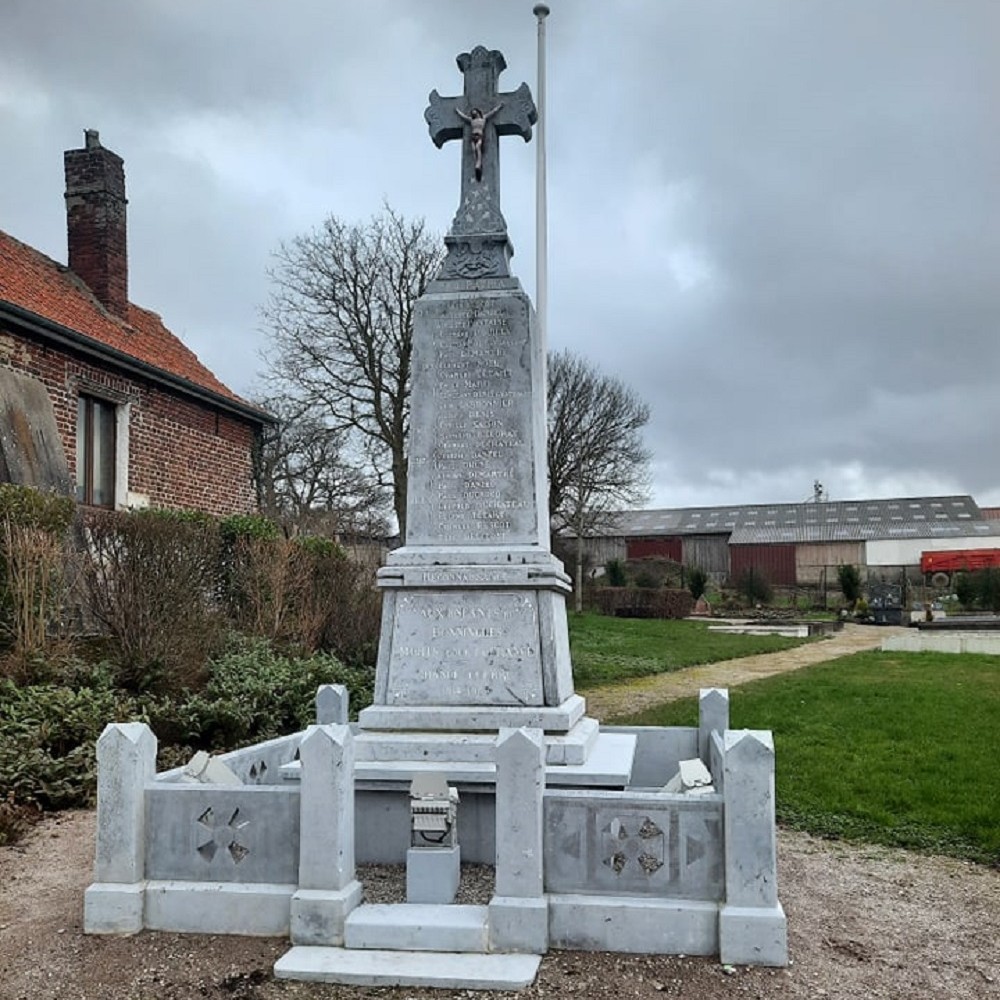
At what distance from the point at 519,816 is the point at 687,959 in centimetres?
91

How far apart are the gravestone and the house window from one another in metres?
10.0

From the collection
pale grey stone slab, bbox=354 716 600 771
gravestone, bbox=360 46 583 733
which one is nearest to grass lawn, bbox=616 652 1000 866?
pale grey stone slab, bbox=354 716 600 771

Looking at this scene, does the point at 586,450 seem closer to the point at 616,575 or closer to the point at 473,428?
the point at 616,575

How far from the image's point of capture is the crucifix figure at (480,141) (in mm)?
6504

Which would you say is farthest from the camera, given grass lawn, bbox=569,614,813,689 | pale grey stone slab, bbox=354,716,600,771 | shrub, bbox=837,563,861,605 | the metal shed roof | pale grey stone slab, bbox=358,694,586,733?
the metal shed roof

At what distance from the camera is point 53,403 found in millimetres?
14055

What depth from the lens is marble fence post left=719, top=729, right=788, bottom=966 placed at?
4.14 metres

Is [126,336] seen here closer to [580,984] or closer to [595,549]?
[580,984]

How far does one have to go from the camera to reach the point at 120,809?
4.51 metres

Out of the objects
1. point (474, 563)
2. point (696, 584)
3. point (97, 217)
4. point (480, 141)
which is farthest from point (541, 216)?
point (696, 584)

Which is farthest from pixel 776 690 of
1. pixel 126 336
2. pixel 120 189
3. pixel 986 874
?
pixel 120 189

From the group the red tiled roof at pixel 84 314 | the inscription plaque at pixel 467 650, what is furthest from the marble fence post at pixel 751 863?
the red tiled roof at pixel 84 314

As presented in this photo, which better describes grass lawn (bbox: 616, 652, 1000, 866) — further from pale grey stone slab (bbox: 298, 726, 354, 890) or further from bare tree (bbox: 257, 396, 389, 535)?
bare tree (bbox: 257, 396, 389, 535)

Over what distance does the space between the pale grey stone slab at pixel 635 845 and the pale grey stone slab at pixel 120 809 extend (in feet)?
6.11
